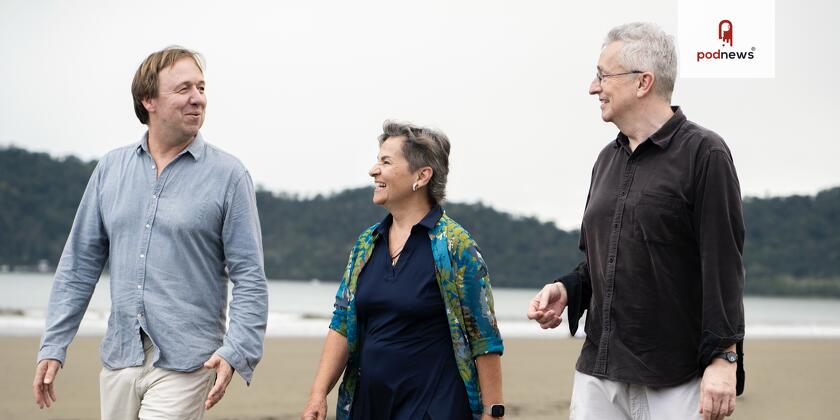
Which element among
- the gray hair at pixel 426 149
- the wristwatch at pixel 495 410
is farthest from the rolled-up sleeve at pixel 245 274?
the wristwatch at pixel 495 410

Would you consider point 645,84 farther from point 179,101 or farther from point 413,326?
point 179,101

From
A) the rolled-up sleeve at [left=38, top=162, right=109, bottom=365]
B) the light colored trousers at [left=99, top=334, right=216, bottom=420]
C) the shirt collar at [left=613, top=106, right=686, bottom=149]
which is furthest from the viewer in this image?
the rolled-up sleeve at [left=38, top=162, right=109, bottom=365]

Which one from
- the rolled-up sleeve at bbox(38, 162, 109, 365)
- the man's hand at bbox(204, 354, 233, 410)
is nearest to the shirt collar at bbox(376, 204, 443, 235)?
the man's hand at bbox(204, 354, 233, 410)

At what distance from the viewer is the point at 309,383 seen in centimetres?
1380

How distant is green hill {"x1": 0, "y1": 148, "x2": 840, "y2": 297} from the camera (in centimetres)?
6153

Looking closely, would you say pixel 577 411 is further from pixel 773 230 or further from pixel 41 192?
pixel 41 192

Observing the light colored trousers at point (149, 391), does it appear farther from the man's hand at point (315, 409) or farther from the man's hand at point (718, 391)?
the man's hand at point (718, 391)

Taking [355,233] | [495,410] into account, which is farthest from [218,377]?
[355,233]

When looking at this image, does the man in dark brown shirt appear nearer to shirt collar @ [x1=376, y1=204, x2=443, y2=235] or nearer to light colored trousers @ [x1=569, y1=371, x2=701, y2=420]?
light colored trousers @ [x1=569, y1=371, x2=701, y2=420]

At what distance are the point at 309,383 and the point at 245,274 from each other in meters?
9.81

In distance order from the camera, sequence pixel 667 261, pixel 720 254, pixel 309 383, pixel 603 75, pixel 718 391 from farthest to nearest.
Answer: pixel 309 383 → pixel 603 75 → pixel 667 261 → pixel 720 254 → pixel 718 391

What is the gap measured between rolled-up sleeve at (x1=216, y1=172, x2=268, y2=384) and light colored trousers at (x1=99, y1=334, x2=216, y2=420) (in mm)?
195

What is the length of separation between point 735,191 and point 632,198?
371 millimetres

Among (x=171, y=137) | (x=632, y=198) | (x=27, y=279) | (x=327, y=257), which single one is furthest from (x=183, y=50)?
(x=327, y=257)
